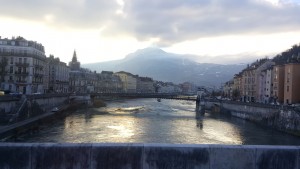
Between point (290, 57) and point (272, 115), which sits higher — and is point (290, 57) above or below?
above

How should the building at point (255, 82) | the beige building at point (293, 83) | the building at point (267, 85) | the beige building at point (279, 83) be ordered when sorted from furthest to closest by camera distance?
the building at point (255, 82) → the building at point (267, 85) → the beige building at point (279, 83) → the beige building at point (293, 83)

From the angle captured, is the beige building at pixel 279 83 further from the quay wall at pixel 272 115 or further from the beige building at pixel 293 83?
the quay wall at pixel 272 115

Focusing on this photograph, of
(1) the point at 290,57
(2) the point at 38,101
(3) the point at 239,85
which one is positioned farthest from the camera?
(3) the point at 239,85

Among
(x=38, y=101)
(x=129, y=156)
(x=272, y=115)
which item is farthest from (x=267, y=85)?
(x=129, y=156)

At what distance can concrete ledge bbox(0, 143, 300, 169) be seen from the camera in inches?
341

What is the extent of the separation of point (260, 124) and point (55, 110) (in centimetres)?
4423

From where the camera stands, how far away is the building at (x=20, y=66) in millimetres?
110250

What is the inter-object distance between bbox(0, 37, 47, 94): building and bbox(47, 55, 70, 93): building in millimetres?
20321

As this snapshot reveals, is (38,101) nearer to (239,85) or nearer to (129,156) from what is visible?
(129,156)

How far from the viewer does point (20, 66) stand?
4390 inches

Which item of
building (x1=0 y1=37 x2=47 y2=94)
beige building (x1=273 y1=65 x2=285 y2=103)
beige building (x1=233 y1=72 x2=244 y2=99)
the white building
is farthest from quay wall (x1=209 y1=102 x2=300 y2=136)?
the white building

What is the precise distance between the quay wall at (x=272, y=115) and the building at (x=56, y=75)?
73787 mm

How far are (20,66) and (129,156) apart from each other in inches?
4325

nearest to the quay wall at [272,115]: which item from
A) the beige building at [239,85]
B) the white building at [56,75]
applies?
the beige building at [239,85]
